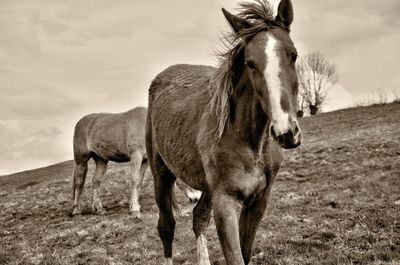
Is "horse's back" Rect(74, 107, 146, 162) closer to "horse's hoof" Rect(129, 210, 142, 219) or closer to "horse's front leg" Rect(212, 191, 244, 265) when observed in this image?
"horse's hoof" Rect(129, 210, 142, 219)

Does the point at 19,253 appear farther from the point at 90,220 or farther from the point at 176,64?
the point at 176,64

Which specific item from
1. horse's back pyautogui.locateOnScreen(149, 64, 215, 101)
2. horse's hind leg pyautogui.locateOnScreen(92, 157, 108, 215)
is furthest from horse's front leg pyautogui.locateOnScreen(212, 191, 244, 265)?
horse's hind leg pyautogui.locateOnScreen(92, 157, 108, 215)

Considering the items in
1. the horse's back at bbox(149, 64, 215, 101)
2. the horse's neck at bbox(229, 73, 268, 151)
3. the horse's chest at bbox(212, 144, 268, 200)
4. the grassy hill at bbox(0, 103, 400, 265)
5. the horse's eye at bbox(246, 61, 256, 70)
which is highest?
the horse's back at bbox(149, 64, 215, 101)

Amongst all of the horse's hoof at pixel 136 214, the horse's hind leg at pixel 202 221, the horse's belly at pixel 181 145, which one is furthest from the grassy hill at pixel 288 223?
the horse's belly at pixel 181 145

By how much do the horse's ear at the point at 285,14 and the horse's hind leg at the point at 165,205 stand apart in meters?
2.72

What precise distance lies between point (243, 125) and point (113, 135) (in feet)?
31.5

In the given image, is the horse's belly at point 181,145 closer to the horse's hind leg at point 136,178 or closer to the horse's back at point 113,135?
the horse's hind leg at point 136,178

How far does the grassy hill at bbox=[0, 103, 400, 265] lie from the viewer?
5.80 m

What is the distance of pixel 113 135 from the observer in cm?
1271

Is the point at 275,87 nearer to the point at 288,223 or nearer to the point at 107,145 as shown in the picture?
the point at 288,223

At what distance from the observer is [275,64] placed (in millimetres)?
2998

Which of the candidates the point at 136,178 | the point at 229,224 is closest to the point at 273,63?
the point at 229,224

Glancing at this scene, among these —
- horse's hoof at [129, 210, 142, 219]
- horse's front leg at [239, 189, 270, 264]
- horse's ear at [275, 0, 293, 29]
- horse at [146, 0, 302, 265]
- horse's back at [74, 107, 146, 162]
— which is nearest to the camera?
horse at [146, 0, 302, 265]

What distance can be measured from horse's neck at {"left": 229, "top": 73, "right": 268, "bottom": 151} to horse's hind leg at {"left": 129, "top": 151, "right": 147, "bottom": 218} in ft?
24.7
